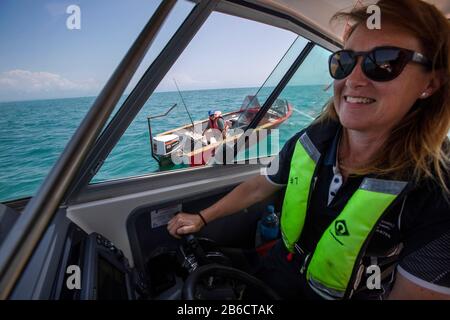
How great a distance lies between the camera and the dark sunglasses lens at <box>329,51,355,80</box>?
1001 millimetres

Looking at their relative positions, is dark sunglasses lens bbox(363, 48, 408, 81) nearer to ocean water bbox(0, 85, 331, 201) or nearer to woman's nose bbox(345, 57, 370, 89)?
woman's nose bbox(345, 57, 370, 89)

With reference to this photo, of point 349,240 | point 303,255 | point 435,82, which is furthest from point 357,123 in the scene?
point 303,255

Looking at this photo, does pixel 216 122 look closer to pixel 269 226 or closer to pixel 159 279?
pixel 269 226

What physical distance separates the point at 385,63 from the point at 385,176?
38 cm

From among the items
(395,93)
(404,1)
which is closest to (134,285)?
(395,93)

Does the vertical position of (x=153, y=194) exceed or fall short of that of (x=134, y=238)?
it exceeds it

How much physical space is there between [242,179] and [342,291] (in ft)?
3.39

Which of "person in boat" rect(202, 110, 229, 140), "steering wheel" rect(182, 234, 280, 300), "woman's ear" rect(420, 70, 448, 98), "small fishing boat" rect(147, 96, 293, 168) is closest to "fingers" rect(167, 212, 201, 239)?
"steering wheel" rect(182, 234, 280, 300)

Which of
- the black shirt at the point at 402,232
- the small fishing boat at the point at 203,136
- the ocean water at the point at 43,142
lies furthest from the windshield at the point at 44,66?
the black shirt at the point at 402,232

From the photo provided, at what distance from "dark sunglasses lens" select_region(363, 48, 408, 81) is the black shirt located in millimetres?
333

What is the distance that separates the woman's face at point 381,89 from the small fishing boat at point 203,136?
112cm

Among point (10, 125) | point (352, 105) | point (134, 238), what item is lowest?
point (134, 238)
